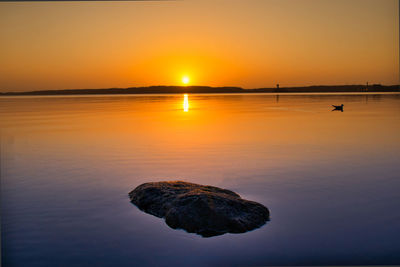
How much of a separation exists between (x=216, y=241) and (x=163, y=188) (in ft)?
6.24

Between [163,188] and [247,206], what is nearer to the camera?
[247,206]

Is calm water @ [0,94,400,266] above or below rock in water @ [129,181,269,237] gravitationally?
below

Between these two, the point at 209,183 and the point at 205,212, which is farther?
the point at 209,183

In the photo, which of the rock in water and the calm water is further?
the rock in water

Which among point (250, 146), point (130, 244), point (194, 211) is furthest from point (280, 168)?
point (130, 244)

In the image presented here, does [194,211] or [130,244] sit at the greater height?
[194,211]

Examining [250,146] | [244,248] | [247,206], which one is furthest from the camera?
[250,146]

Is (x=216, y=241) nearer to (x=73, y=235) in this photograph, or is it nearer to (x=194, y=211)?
(x=194, y=211)

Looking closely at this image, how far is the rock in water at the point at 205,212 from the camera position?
5188 millimetres

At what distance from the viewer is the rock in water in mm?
5188

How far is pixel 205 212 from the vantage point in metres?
5.28

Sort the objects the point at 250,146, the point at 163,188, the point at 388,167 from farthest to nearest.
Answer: the point at 250,146
the point at 388,167
the point at 163,188

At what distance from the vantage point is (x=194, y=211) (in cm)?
531

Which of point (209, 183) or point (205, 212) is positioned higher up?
point (205, 212)
